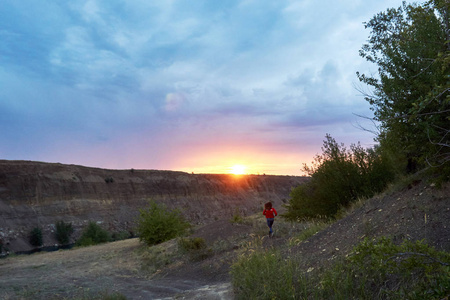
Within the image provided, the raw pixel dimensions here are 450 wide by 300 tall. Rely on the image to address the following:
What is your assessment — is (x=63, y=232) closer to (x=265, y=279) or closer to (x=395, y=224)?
(x=265, y=279)

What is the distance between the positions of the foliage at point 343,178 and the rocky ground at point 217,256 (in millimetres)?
3200

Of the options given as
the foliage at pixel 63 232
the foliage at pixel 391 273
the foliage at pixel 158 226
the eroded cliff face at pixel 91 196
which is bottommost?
the foliage at pixel 391 273

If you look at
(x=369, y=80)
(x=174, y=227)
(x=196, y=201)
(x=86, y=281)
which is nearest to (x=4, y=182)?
(x=196, y=201)

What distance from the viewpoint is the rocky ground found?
8133mm

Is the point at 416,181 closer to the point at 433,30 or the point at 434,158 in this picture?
the point at 434,158

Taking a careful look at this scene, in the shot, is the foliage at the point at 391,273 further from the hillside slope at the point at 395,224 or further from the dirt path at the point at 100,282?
the dirt path at the point at 100,282

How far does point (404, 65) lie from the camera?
10.7 metres

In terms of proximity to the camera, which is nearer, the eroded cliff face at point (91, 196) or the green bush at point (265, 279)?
the green bush at point (265, 279)

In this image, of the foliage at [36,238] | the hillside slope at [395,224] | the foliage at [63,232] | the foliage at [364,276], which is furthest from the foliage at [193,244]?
the foliage at [36,238]

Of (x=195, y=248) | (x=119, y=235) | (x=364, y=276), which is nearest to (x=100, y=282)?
(x=195, y=248)

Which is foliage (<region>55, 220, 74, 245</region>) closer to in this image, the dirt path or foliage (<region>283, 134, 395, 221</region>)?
the dirt path

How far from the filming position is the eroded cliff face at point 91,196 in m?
46.9

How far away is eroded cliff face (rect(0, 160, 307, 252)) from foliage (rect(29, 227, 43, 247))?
0.78 meters

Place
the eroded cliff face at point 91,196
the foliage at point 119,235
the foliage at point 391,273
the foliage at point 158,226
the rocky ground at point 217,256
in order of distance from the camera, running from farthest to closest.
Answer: the eroded cliff face at point 91,196
the foliage at point 119,235
the foliage at point 158,226
the rocky ground at point 217,256
the foliage at point 391,273
